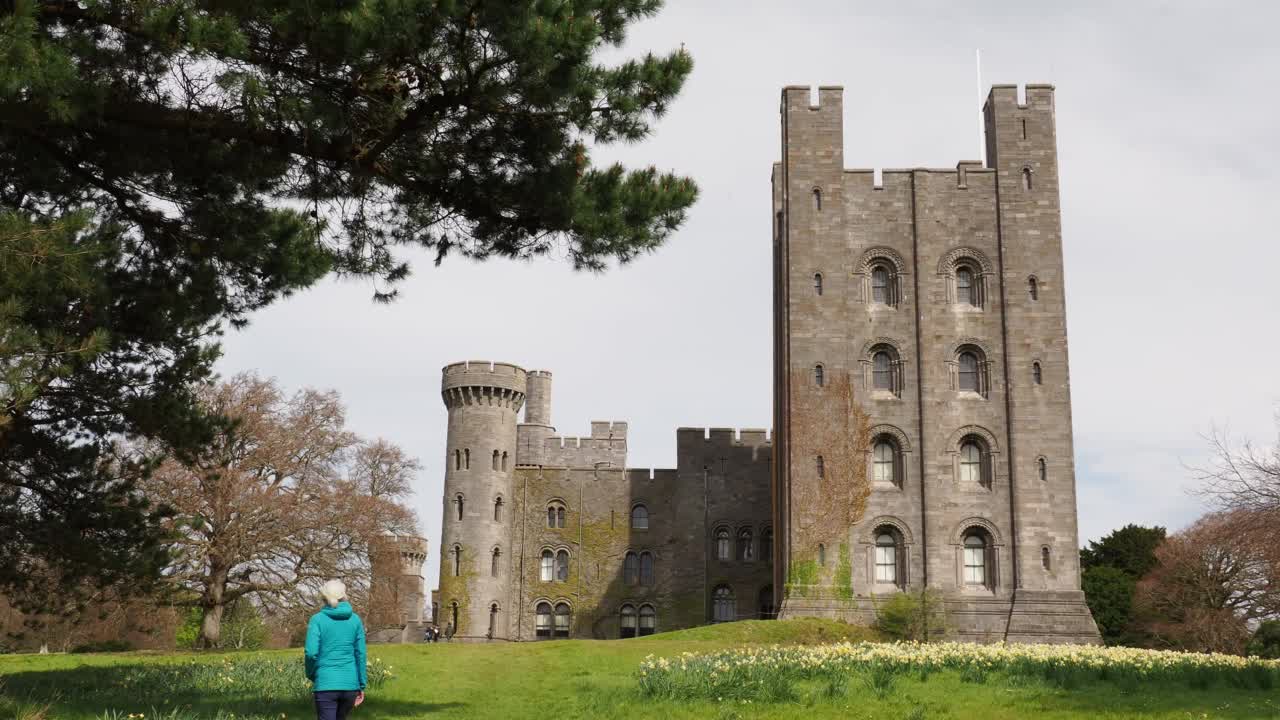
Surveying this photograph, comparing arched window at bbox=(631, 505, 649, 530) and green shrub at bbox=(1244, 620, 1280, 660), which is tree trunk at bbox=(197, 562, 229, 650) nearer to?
arched window at bbox=(631, 505, 649, 530)

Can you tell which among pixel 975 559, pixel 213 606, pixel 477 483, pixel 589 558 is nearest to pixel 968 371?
pixel 975 559

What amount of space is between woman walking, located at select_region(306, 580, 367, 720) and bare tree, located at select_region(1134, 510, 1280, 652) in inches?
1626

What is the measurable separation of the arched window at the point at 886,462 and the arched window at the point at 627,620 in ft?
56.7

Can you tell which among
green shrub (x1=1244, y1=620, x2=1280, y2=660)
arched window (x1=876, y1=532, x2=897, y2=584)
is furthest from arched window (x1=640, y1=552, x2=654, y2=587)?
green shrub (x1=1244, y1=620, x2=1280, y2=660)

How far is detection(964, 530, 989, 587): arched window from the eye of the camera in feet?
128

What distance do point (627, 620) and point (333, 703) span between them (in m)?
44.2

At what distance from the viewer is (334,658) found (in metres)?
10.2

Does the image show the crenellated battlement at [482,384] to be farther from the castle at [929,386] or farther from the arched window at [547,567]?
the castle at [929,386]

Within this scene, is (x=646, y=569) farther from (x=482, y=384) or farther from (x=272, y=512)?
(x=272, y=512)

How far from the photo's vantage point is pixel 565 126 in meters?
13.9

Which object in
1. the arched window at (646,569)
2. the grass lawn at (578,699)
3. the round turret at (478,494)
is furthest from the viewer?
the arched window at (646,569)

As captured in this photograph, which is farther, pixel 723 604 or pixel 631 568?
pixel 631 568

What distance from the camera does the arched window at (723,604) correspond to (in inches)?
2057

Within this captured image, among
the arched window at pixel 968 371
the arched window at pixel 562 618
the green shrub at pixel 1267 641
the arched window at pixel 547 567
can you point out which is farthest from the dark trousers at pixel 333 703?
the arched window at pixel 547 567
